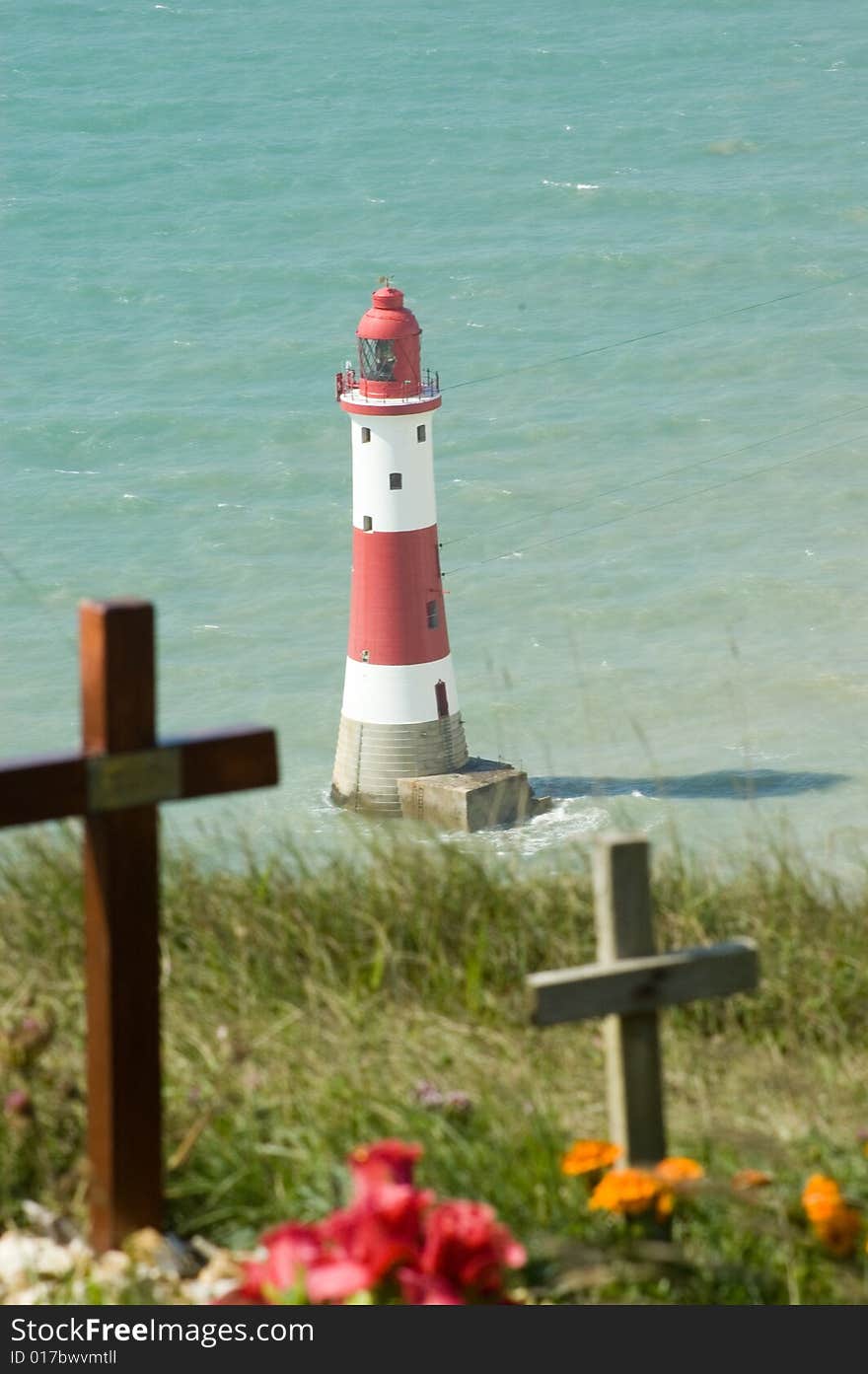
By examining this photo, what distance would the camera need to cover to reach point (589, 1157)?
11.7ft

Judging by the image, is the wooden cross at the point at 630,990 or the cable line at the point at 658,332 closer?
the wooden cross at the point at 630,990

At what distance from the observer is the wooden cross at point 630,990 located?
359cm

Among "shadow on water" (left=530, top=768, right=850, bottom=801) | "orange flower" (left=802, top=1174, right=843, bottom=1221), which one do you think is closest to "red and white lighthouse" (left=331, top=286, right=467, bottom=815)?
"shadow on water" (left=530, top=768, right=850, bottom=801)

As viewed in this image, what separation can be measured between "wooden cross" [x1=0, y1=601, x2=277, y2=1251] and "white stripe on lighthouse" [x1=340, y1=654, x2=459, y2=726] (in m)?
22.9

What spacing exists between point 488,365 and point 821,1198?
188 ft

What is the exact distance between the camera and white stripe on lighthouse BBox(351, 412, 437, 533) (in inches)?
1005

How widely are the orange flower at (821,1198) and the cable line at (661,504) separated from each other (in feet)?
146

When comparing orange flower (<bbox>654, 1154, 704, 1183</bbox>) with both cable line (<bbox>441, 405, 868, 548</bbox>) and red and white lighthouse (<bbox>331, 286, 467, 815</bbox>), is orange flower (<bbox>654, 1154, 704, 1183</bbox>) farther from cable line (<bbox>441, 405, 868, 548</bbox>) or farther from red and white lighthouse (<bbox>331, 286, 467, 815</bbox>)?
cable line (<bbox>441, 405, 868, 548</bbox>)

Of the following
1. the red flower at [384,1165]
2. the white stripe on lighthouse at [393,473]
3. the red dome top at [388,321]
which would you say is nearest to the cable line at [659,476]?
the red dome top at [388,321]

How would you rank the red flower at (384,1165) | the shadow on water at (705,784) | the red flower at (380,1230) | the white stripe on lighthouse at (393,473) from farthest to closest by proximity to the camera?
1. the shadow on water at (705,784)
2. the white stripe on lighthouse at (393,473)
3. the red flower at (384,1165)
4. the red flower at (380,1230)

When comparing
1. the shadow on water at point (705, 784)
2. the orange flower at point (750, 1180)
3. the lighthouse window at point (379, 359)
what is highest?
the lighthouse window at point (379, 359)

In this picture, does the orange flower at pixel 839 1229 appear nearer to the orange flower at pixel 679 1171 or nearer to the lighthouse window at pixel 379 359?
the orange flower at pixel 679 1171

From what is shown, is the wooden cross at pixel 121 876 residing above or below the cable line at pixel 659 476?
below

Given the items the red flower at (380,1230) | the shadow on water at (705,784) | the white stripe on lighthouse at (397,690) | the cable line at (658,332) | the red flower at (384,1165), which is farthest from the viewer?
the cable line at (658,332)
